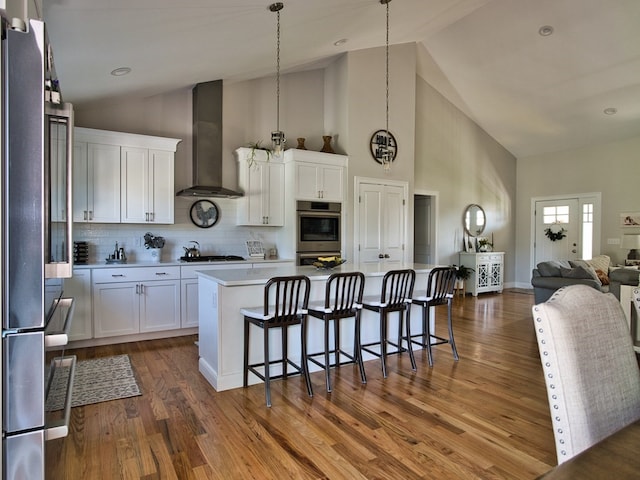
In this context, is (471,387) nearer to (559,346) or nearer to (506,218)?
(559,346)

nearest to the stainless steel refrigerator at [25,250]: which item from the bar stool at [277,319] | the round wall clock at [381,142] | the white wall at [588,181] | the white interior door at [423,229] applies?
the bar stool at [277,319]

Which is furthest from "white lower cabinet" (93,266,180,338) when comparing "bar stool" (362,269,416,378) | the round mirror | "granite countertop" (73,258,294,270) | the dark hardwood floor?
the round mirror

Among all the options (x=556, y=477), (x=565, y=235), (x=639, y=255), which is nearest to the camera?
(x=556, y=477)

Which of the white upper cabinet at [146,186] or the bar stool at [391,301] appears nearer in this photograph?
the bar stool at [391,301]

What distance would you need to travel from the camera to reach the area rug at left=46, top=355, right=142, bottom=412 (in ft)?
10.5

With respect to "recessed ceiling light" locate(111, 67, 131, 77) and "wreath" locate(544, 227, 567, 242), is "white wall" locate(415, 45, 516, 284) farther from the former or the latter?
"recessed ceiling light" locate(111, 67, 131, 77)

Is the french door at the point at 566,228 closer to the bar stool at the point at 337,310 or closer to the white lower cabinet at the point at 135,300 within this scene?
the bar stool at the point at 337,310

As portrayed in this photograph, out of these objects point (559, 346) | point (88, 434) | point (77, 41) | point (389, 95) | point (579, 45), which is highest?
point (579, 45)

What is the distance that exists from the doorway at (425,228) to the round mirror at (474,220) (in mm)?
913

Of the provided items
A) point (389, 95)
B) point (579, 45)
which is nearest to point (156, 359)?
point (389, 95)

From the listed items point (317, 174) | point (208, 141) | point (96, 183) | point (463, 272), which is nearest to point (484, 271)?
point (463, 272)

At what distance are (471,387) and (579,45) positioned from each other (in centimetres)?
529

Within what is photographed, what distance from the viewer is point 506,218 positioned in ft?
30.9

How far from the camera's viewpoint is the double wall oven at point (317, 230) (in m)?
5.76
